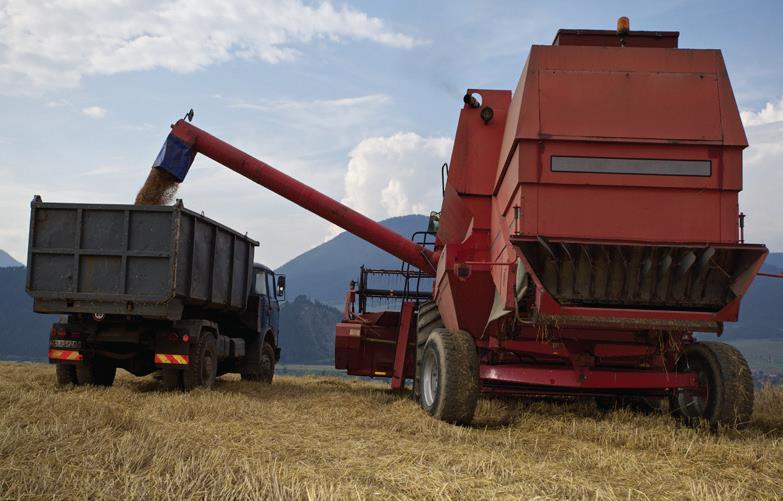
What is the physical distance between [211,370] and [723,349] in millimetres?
7184

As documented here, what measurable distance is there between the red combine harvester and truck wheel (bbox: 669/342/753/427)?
0.06 ft

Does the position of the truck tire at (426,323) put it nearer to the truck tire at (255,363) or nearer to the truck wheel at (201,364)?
the truck wheel at (201,364)

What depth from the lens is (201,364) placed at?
1076cm

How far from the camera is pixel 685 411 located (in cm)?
784

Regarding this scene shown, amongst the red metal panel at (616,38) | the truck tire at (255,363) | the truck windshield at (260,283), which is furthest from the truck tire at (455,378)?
the truck windshield at (260,283)

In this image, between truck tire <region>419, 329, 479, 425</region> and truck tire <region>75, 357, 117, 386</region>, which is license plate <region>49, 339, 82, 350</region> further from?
truck tire <region>419, 329, 479, 425</region>

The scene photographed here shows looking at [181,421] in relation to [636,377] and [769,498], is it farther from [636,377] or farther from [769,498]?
[769,498]

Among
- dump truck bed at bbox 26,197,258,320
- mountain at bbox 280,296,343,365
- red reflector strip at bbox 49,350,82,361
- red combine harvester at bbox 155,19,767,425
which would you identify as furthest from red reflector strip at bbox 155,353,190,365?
mountain at bbox 280,296,343,365

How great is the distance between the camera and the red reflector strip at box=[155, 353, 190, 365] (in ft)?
34.3

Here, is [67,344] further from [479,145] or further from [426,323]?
[479,145]

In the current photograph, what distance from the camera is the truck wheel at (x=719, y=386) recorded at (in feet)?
22.7

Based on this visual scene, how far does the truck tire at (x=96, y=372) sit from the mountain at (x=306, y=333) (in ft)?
436

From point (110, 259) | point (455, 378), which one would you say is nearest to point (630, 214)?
point (455, 378)

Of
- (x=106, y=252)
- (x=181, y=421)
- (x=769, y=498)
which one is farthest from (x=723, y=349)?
(x=106, y=252)
